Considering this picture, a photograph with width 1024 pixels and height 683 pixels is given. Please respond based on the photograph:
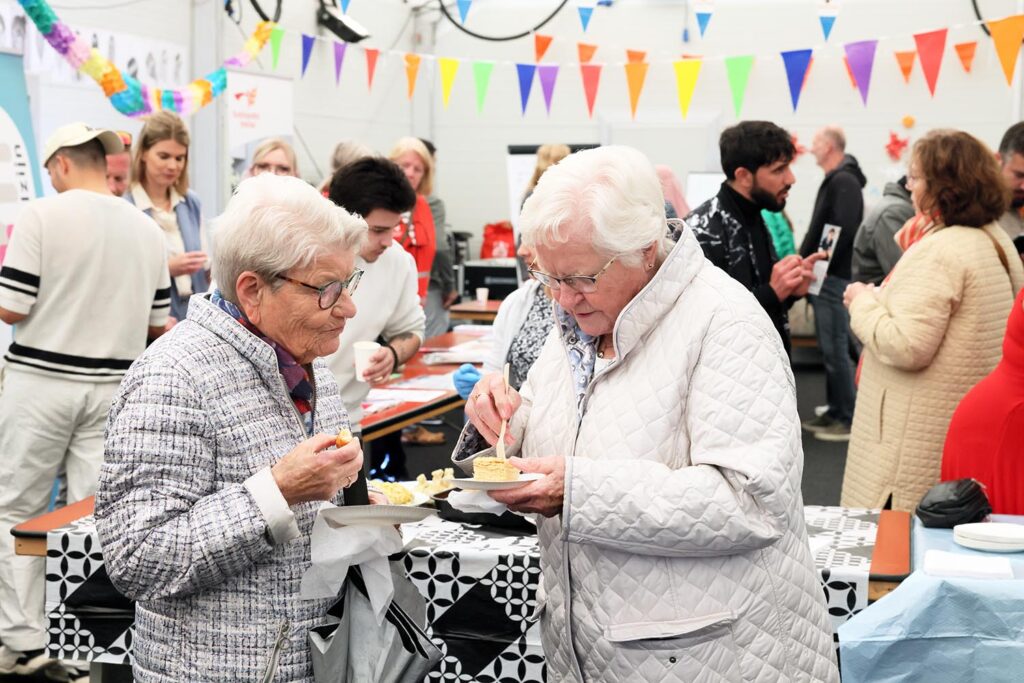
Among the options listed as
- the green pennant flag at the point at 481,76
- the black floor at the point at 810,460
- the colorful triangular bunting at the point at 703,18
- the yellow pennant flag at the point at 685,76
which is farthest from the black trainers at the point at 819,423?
the green pennant flag at the point at 481,76

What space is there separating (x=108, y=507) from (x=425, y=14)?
1024 centimetres

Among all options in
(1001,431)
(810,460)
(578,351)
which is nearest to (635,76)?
(810,460)

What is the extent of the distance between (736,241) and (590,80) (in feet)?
21.5

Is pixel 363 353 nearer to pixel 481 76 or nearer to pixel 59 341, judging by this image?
pixel 59 341

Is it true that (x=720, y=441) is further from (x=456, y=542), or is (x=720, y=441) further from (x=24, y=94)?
(x=24, y=94)

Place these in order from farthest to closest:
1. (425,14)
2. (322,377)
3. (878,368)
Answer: (425,14) < (878,368) < (322,377)

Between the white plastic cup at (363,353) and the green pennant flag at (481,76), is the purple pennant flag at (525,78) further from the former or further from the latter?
the white plastic cup at (363,353)

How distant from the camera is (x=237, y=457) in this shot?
1.72m

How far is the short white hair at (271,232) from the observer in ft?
5.77

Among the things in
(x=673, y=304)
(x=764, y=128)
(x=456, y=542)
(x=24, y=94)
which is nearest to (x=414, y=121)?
(x=24, y=94)

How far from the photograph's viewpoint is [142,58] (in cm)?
689

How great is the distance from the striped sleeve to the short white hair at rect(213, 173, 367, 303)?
200 cm

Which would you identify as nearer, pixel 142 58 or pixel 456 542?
pixel 456 542

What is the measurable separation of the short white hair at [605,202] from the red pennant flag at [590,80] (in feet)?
24.7
